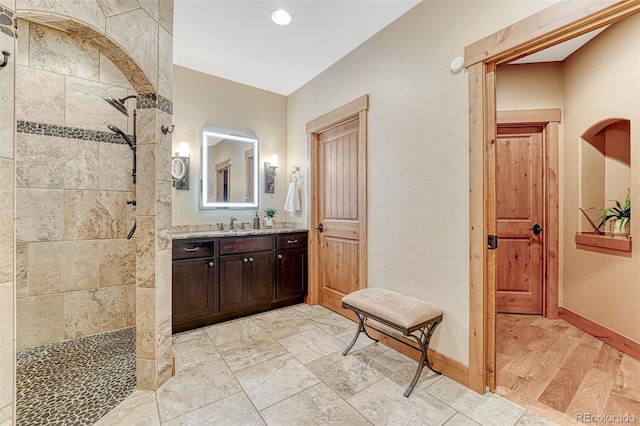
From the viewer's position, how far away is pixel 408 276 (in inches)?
88.5

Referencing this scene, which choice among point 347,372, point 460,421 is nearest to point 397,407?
→ point 460,421

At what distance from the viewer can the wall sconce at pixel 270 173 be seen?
3.73 metres

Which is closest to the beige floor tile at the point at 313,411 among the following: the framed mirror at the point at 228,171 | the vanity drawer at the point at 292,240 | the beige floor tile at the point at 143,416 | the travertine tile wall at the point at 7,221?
the beige floor tile at the point at 143,416

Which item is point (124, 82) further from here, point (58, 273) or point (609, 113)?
point (609, 113)

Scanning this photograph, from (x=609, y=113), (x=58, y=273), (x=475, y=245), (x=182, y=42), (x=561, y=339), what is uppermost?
(x=182, y=42)

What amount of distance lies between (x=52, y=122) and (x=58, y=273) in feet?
4.34

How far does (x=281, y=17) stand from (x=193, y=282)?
8.30 ft

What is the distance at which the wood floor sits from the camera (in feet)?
5.27

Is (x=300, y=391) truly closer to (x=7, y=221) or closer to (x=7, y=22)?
(x=7, y=221)

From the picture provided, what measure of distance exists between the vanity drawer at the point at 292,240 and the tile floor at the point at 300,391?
1.07 m

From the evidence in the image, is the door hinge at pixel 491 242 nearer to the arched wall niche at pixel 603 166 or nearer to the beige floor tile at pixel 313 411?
the beige floor tile at pixel 313 411

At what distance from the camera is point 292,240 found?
3.35 m

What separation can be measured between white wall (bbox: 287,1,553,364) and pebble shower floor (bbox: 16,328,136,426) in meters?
2.09

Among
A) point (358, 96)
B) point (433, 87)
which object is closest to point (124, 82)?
point (358, 96)
